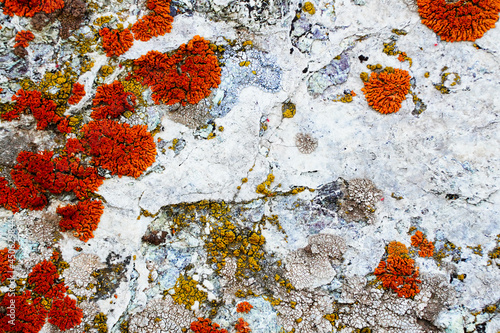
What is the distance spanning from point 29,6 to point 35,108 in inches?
60.8

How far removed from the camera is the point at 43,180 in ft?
16.1

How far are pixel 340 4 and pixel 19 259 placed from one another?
6.45 metres

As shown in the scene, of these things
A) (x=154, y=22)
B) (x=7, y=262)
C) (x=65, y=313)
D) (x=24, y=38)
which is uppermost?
(x=154, y=22)

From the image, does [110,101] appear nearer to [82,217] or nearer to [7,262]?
[82,217]

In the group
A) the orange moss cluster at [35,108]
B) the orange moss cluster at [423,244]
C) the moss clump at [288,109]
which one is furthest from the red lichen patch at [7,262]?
the orange moss cluster at [423,244]

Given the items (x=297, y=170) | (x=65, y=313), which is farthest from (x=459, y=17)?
(x=65, y=313)

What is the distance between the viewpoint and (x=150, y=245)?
5.24 meters

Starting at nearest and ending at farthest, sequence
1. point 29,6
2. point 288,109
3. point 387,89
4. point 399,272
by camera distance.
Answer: point 29,6 → point 399,272 → point 387,89 → point 288,109

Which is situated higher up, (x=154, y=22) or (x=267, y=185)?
(x=154, y=22)

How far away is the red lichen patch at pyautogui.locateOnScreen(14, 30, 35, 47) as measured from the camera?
4863 mm

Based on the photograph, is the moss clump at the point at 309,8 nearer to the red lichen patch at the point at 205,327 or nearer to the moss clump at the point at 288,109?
the moss clump at the point at 288,109

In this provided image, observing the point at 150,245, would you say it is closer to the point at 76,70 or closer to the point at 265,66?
the point at 76,70

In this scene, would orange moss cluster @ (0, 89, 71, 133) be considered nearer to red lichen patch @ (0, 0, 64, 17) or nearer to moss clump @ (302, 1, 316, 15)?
red lichen patch @ (0, 0, 64, 17)

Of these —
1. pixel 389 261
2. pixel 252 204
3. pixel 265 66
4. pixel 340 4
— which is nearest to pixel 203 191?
pixel 252 204
